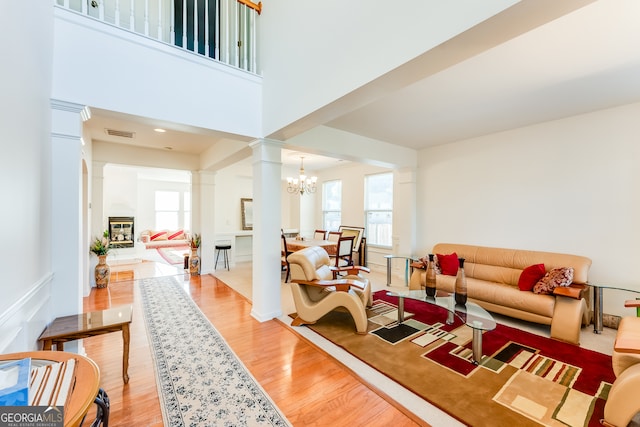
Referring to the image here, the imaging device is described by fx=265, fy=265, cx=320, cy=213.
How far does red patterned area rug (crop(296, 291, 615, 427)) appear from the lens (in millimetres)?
1883

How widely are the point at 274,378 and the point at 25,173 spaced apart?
2.31 meters

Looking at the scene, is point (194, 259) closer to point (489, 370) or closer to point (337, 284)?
point (337, 284)

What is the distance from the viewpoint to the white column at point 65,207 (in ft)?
7.20

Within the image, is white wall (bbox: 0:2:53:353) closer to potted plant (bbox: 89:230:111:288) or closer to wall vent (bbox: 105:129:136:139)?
wall vent (bbox: 105:129:136:139)

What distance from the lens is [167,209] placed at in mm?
11344

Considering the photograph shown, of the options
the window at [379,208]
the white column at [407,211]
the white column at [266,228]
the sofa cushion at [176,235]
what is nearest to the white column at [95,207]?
the white column at [266,228]

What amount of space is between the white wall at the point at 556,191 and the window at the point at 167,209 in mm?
10666

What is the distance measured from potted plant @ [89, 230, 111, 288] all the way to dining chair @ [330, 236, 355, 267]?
427 centimetres

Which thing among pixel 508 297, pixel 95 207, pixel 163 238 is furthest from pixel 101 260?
pixel 508 297

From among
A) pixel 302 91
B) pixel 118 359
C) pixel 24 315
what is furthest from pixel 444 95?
pixel 118 359

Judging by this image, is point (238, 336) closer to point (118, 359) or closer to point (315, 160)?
point (118, 359)

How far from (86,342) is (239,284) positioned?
8.10 feet

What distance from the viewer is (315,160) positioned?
6.66 meters

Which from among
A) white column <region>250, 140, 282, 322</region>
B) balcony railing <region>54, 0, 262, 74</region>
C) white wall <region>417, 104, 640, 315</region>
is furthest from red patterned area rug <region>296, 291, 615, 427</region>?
balcony railing <region>54, 0, 262, 74</region>
